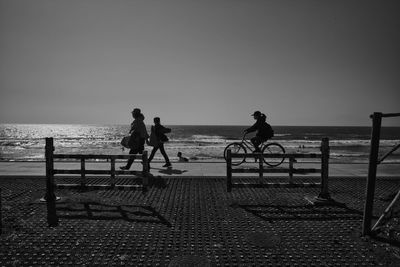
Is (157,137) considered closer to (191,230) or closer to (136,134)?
(136,134)

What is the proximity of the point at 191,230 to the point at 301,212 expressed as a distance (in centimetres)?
262

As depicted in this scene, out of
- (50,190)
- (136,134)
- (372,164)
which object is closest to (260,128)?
(136,134)

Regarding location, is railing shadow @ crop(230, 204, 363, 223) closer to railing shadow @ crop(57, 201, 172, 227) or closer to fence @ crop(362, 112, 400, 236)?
fence @ crop(362, 112, 400, 236)

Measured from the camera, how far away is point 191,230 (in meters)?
5.35

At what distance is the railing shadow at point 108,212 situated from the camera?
19.6 ft

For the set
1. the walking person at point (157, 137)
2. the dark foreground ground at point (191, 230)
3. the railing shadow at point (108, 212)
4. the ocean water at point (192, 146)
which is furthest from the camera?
the ocean water at point (192, 146)

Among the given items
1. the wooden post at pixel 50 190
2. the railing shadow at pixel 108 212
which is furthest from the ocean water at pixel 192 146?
the railing shadow at pixel 108 212

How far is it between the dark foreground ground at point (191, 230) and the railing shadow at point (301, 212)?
2 centimetres

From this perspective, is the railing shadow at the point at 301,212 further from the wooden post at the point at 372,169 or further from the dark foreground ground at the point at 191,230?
the wooden post at the point at 372,169

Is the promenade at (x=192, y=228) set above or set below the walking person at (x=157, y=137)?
below

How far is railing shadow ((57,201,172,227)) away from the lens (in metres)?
5.96

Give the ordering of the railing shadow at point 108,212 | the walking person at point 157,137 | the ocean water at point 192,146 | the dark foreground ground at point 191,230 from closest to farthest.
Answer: the dark foreground ground at point 191,230 < the railing shadow at point 108,212 < the walking person at point 157,137 < the ocean water at point 192,146

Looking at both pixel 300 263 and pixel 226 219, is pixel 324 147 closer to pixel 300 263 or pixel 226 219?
pixel 226 219

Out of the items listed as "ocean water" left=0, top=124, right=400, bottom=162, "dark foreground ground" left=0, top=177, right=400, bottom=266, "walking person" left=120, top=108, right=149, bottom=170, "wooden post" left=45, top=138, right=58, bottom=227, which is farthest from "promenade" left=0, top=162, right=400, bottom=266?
"ocean water" left=0, top=124, right=400, bottom=162
